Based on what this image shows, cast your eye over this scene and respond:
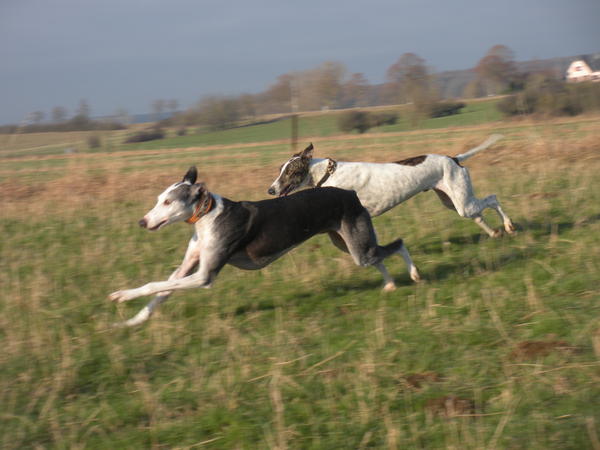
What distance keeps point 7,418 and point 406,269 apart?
4.37 m

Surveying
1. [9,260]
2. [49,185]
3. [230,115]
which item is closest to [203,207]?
[9,260]

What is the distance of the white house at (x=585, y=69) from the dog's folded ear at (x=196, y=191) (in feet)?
89.2

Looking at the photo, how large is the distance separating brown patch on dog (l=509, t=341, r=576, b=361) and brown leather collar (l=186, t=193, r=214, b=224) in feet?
8.95

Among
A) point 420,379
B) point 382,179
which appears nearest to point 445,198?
point 382,179

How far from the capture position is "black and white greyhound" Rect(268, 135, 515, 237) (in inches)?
292

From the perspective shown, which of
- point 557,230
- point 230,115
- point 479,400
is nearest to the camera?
point 479,400

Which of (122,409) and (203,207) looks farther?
(203,207)

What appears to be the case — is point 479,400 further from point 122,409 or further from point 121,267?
point 121,267

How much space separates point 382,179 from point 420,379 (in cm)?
367

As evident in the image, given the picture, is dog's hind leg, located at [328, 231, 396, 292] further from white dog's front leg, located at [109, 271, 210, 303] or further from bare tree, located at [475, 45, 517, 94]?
bare tree, located at [475, 45, 517, 94]

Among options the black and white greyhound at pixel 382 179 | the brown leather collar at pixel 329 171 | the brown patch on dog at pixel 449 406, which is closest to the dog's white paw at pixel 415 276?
the black and white greyhound at pixel 382 179

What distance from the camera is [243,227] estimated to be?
5711 mm

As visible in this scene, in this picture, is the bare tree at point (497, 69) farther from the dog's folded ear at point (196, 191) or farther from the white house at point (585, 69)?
the dog's folded ear at point (196, 191)

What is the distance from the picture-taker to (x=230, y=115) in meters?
34.3
